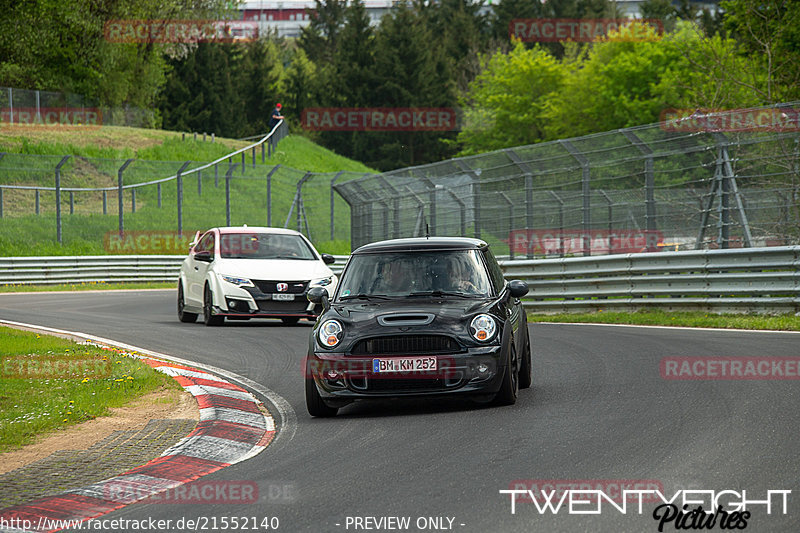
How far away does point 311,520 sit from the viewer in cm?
550

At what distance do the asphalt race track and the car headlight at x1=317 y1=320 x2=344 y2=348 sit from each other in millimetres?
609

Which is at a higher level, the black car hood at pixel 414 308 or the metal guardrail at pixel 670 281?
the black car hood at pixel 414 308

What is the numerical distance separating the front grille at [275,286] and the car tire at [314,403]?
8345 millimetres

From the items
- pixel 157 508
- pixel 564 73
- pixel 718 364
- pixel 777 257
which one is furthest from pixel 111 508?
pixel 564 73

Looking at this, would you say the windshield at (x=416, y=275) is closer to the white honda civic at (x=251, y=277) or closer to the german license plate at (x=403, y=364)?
the german license plate at (x=403, y=364)

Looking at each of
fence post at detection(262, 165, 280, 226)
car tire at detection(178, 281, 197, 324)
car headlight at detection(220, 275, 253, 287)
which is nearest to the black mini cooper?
car headlight at detection(220, 275, 253, 287)

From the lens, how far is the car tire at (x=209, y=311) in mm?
17625

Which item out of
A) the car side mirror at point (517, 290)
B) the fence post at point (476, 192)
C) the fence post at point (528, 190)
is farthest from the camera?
the fence post at point (476, 192)

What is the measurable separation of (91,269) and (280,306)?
1842 cm
